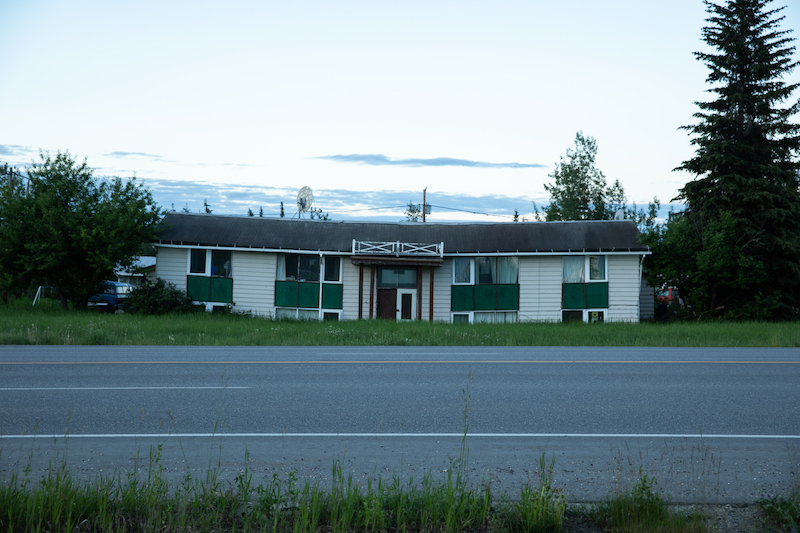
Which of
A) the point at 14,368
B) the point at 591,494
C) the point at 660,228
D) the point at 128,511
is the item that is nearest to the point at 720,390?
the point at 591,494

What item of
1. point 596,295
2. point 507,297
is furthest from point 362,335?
point 596,295

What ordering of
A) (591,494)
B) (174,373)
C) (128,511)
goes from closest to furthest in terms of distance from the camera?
1. (128,511)
2. (591,494)
3. (174,373)

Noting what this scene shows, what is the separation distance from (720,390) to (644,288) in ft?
80.8

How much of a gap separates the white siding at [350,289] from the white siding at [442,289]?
3289mm

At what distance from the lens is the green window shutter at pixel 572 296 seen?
30156 millimetres

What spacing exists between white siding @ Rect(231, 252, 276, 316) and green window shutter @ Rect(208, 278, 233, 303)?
0.91 feet

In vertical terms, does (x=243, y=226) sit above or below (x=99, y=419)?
above

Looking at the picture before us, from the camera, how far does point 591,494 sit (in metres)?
5.13

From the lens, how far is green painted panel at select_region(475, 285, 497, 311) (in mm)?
30750

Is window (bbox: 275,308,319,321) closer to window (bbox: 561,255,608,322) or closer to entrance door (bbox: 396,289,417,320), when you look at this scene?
entrance door (bbox: 396,289,417,320)

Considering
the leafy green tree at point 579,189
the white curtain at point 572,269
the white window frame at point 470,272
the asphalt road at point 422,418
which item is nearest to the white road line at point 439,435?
the asphalt road at point 422,418

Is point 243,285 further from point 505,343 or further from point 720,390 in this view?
point 720,390

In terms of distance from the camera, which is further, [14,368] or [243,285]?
[243,285]

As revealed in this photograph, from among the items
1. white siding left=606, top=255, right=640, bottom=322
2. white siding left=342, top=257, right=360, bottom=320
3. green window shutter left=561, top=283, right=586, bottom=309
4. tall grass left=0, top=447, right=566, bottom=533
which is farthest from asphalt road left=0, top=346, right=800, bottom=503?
white siding left=342, top=257, right=360, bottom=320
